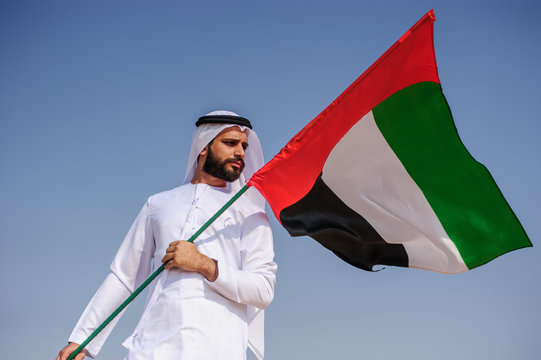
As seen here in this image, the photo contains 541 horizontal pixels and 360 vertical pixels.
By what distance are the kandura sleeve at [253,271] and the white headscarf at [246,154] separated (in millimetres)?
273

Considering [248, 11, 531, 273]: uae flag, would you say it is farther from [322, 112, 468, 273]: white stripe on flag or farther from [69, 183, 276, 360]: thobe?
[69, 183, 276, 360]: thobe

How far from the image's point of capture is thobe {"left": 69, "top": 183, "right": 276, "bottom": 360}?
4.02 metres

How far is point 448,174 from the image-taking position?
4.64 metres

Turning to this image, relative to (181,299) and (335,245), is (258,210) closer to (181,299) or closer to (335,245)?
(335,245)

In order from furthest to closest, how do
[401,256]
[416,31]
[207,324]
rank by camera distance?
[401,256] → [416,31] → [207,324]

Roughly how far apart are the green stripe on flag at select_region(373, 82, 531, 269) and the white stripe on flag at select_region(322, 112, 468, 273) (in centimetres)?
7

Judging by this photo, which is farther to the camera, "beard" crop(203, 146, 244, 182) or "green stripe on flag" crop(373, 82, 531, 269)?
"beard" crop(203, 146, 244, 182)

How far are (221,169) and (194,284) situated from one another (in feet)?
3.16

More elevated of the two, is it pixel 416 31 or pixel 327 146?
pixel 416 31

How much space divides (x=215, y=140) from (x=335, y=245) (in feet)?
3.74

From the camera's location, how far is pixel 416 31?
4.44 m

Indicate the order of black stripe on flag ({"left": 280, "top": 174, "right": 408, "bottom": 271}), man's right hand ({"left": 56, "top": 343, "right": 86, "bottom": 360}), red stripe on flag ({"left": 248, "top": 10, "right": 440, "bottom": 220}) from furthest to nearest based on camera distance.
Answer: black stripe on flag ({"left": 280, "top": 174, "right": 408, "bottom": 271}) → red stripe on flag ({"left": 248, "top": 10, "right": 440, "bottom": 220}) → man's right hand ({"left": 56, "top": 343, "right": 86, "bottom": 360})

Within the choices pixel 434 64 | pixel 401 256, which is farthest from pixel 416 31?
pixel 401 256

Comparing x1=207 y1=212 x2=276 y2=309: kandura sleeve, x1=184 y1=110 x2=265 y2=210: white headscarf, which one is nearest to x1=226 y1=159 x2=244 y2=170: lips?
x1=184 y1=110 x2=265 y2=210: white headscarf
